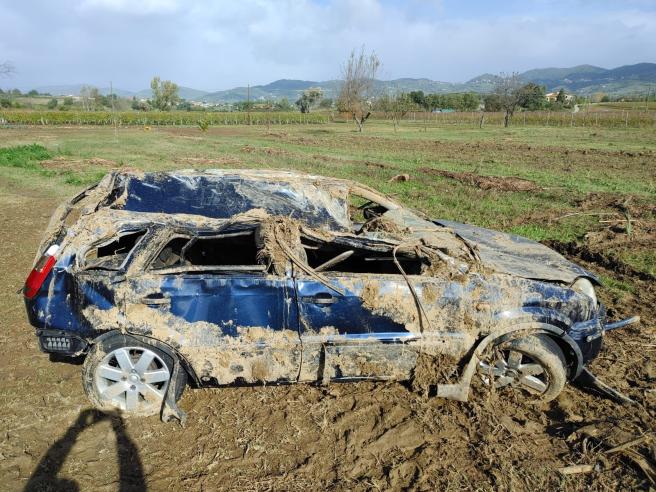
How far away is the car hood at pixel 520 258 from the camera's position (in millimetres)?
3955

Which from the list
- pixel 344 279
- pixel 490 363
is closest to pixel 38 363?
pixel 344 279

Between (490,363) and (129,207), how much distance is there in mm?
3883

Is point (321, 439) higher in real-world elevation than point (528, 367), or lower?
lower

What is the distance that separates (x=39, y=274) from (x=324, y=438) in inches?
100

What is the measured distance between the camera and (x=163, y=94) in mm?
98562

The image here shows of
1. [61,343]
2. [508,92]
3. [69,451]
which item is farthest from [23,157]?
[508,92]

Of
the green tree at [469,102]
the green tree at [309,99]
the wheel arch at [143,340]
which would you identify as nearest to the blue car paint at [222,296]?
the wheel arch at [143,340]

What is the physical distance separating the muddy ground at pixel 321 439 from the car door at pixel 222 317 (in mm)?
468

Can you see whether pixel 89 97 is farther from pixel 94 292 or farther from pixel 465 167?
pixel 94 292

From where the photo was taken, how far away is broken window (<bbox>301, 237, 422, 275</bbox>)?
3.97 metres

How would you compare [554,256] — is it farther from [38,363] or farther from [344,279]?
[38,363]

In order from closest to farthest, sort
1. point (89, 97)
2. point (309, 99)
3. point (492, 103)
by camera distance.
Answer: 1. point (492, 103)
2. point (89, 97)
3. point (309, 99)

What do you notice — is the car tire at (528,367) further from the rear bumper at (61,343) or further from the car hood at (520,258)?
the rear bumper at (61,343)

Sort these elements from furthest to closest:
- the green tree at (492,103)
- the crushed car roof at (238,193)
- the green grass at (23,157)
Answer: the green tree at (492,103) < the green grass at (23,157) < the crushed car roof at (238,193)
